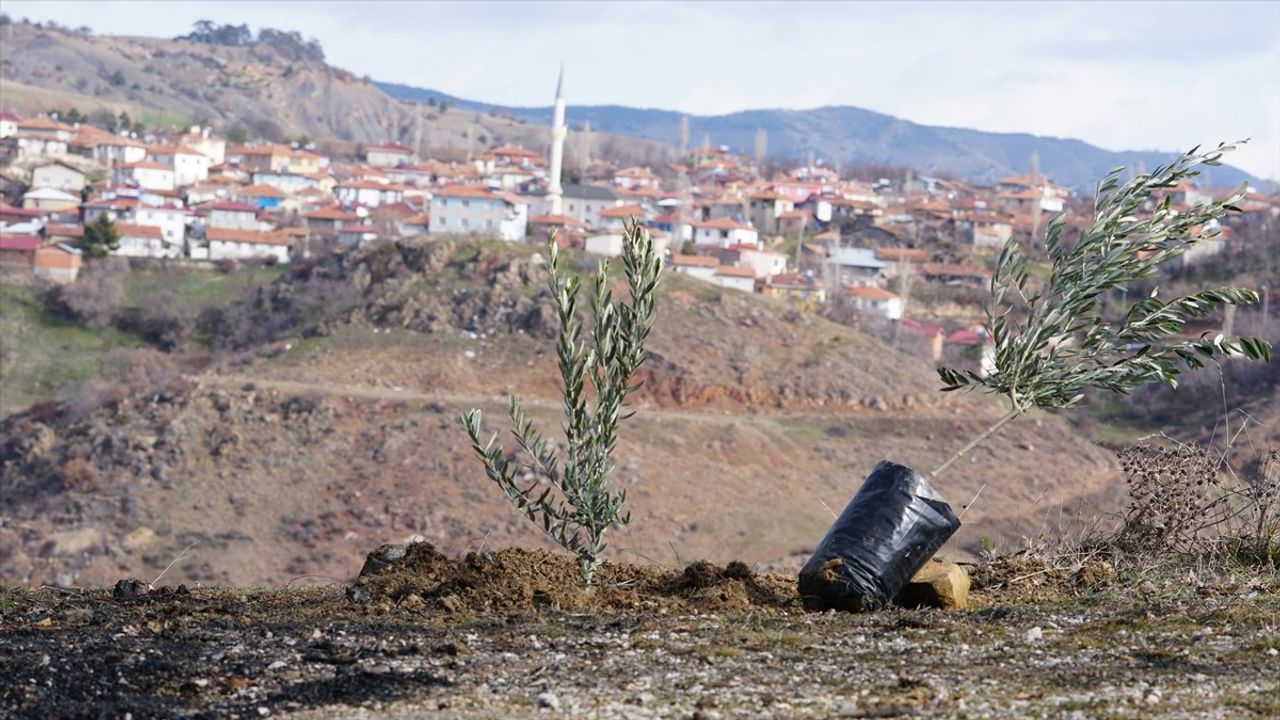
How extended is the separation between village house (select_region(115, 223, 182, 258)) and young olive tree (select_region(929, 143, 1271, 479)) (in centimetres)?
6186

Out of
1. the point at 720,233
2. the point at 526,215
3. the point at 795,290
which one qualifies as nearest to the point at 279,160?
the point at 526,215

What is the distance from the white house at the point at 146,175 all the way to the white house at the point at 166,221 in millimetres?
13696

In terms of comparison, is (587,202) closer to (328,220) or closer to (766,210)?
(766,210)

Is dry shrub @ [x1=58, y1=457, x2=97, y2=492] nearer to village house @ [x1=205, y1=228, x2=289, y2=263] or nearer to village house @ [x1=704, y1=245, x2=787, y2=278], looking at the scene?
village house @ [x1=205, y1=228, x2=289, y2=263]

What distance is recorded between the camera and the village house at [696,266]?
63000 millimetres

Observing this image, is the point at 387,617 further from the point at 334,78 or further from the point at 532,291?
the point at 334,78

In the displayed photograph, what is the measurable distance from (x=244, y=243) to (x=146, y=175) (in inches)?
923

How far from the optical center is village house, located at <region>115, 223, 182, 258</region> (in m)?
66.2

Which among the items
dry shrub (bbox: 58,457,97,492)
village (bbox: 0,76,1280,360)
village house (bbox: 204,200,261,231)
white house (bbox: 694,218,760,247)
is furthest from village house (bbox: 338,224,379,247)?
dry shrub (bbox: 58,457,97,492)

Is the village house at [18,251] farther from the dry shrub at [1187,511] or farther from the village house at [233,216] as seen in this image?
the dry shrub at [1187,511]

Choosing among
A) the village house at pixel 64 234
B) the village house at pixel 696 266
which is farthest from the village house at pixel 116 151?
the village house at pixel 696 266

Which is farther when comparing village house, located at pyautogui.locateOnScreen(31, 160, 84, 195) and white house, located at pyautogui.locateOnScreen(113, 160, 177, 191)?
white house, located at pyautogui.locateOnScreen(113, 160, 177, 191)

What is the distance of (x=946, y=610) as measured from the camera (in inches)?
285

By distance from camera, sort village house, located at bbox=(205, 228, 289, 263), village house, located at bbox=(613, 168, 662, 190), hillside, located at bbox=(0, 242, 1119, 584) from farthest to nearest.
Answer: village house, located at bbox=(613, 168, 662, 190)
village house, located at bbox=(205, 228, 289, 263)
hillside, located at bbox=(0, 242, 1119, 584)
